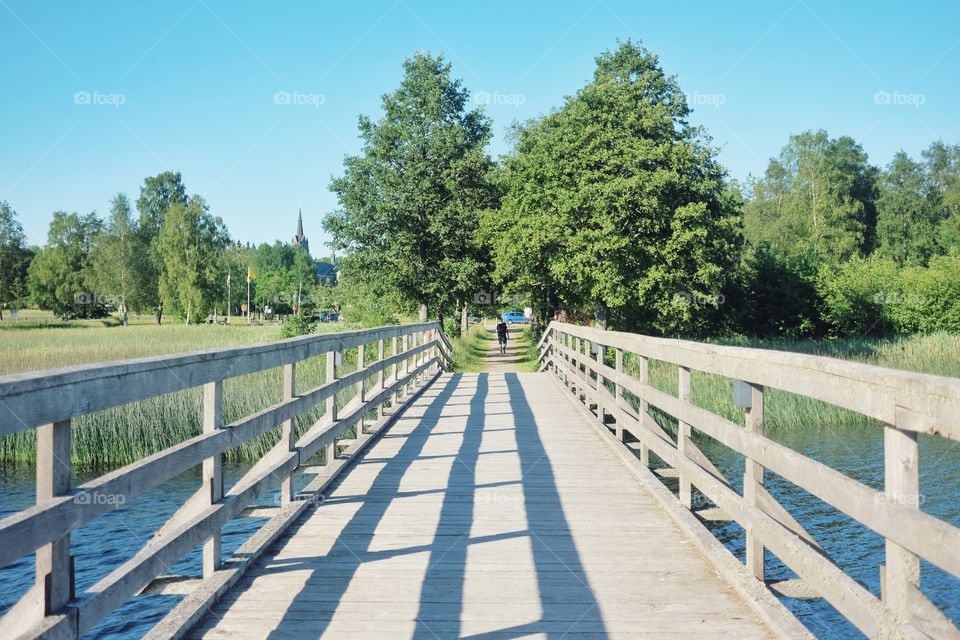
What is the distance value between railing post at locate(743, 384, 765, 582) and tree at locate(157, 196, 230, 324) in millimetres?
64941

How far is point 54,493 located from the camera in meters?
2.49

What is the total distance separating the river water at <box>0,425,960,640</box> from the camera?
742cm

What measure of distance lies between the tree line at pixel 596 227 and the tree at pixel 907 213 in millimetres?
13413

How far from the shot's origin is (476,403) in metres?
12.8

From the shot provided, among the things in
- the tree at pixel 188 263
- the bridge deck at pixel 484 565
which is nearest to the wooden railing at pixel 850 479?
the bridge deck at pixel 484 565

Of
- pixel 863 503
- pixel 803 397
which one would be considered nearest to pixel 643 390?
pixel 863 503

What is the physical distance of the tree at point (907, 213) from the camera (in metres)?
58.3

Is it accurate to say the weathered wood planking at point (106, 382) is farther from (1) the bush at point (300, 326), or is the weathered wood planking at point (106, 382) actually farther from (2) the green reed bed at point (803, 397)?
(1) the bush at point (300, 326)

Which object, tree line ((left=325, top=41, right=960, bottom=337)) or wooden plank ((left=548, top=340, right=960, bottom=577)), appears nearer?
wooden plank ((left=548, top=340, right=960, bottom=577))

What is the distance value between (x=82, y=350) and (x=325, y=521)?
23897 millimetres

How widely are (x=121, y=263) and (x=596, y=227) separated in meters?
51.7
